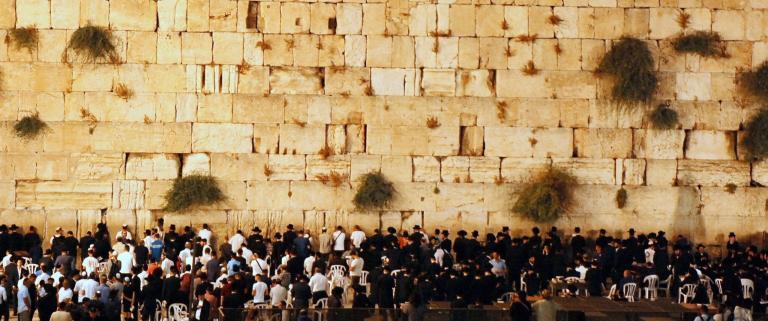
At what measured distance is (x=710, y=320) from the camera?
73.4 ft

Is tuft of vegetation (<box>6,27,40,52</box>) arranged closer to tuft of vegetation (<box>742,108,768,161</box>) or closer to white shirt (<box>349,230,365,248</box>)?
white shirt (<box>349,230,365,248</box>)

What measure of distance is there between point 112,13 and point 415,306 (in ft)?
37.8

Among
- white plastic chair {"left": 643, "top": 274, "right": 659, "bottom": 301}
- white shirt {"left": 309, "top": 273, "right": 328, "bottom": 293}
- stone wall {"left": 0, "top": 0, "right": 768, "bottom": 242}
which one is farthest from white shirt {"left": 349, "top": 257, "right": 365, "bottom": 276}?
white plastic chair {"left": 643, "top": 274, "right": 659, "bottom": 301}

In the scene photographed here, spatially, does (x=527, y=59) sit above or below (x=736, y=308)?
above

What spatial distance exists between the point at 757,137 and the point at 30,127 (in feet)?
48.4

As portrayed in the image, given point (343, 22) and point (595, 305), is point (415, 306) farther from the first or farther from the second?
point (343, 22)

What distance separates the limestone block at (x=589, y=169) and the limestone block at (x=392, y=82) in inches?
132

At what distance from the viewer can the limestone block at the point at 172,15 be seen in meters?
30.8

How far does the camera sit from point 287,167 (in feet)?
101

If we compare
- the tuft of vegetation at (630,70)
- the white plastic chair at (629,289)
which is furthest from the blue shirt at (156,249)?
the tuft of vegetation at (630,70)

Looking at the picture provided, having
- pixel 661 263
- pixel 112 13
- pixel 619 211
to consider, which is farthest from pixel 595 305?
pixel 112 13

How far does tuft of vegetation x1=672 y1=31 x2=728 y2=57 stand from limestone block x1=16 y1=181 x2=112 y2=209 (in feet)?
39.4

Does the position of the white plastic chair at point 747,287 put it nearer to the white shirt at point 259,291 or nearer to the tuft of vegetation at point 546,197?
the tuft of vegetation at point 546,197

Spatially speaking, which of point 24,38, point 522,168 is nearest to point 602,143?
point 522,168
